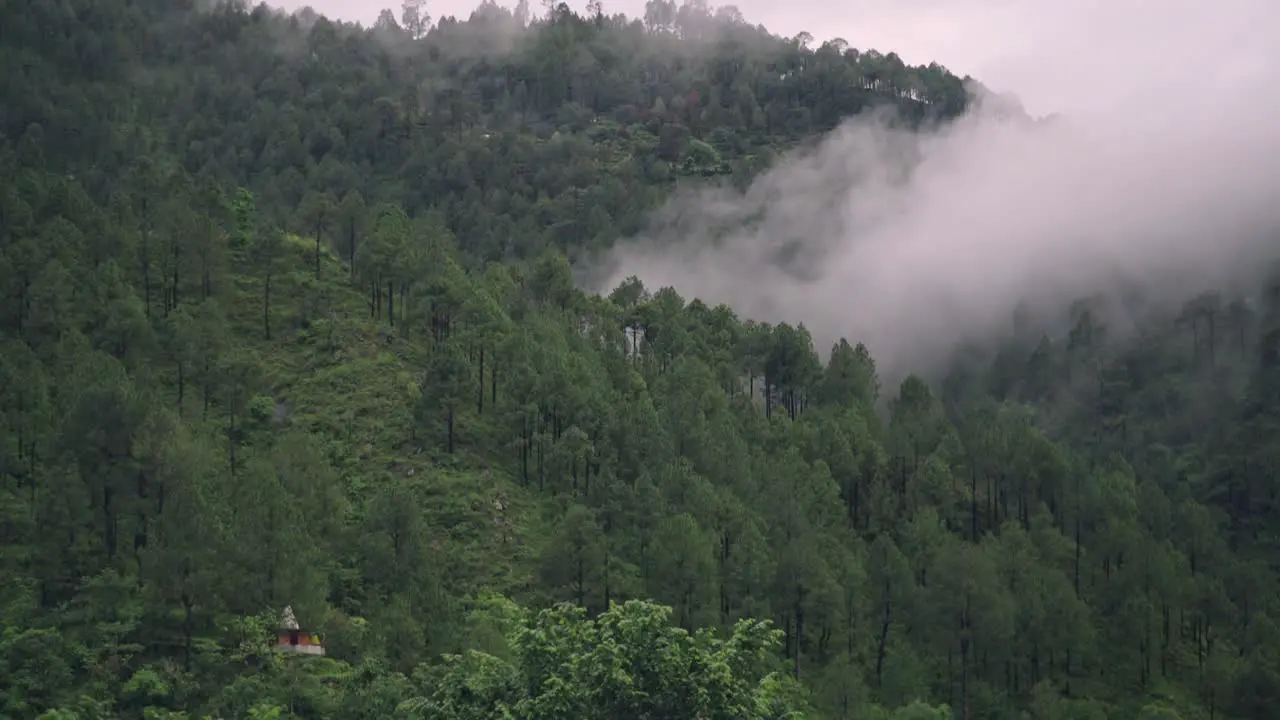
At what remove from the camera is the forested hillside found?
2461 inches

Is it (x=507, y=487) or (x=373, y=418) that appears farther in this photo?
(x=373, y=418)

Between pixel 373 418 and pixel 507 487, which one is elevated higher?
Answer: pixel 373 418

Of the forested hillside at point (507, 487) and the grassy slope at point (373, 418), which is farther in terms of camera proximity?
the grassy slope at point (373, 418)

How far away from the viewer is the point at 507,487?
279 feet

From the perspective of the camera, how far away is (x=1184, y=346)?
478ft

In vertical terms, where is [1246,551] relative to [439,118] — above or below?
below

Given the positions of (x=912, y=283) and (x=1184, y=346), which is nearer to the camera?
(x=1184, y=346)

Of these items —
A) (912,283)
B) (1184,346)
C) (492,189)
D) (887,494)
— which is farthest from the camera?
(912,283)

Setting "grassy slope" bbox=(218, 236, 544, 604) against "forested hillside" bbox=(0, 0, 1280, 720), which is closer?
"forested hillside" bbox=(0, 0, 1280, 720)

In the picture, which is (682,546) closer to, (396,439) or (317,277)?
(396,439)

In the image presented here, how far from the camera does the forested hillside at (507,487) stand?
62500 mm

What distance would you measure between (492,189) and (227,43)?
1607 inches

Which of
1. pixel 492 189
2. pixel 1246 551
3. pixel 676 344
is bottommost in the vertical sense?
pixel 1246 551

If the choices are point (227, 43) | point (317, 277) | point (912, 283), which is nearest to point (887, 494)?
point (317, 277)
